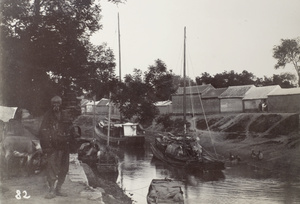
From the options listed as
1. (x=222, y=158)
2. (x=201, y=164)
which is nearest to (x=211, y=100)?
(x=222, y=158)

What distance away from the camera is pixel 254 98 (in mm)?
33062

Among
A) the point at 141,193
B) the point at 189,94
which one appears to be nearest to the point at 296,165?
the point at 141,193

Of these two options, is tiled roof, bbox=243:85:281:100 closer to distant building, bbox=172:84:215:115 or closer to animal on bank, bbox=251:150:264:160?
distant building, bbox=172:84:215:115

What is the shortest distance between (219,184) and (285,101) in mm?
13430

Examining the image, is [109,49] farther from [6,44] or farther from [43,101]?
[6,44]

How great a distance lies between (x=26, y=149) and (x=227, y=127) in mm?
21242

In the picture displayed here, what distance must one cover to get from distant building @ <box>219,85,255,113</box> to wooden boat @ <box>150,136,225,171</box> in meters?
13.4

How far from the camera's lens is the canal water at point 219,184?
13.0 meters

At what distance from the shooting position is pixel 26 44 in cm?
1077

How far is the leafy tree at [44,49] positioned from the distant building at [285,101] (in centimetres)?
1785

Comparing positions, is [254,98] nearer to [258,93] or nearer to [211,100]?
[258,93]

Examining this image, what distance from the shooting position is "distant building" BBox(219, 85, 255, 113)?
34.9 meters

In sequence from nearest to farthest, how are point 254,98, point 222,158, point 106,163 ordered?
point 106,163
point 222,158
point 254,98

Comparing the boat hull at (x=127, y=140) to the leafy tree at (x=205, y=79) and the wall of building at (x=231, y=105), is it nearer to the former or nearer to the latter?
the wall of building at (x=231, y=105)
